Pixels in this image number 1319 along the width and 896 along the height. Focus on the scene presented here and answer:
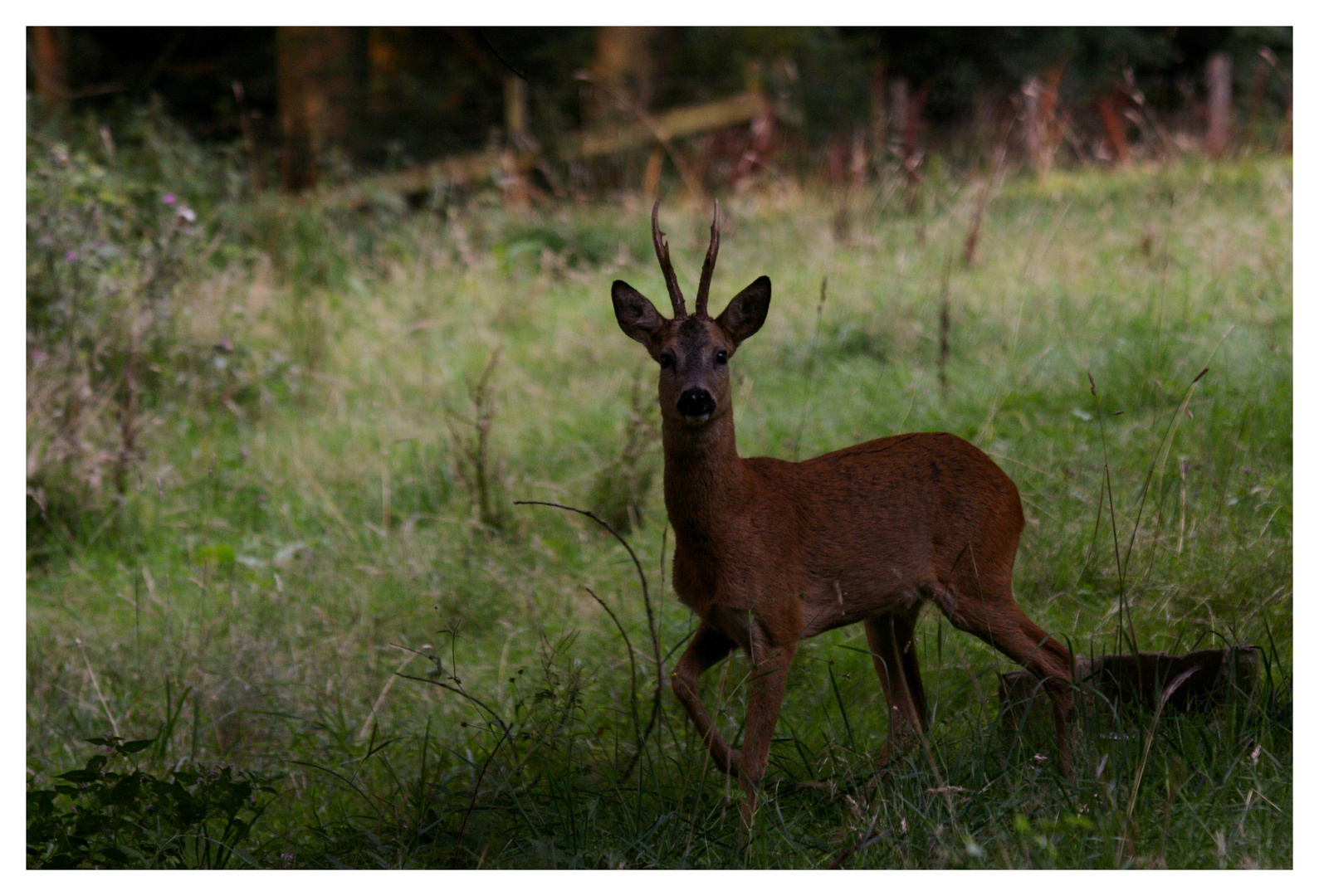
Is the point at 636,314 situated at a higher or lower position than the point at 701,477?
higher

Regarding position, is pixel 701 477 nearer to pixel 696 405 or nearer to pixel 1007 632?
pixel 696 405

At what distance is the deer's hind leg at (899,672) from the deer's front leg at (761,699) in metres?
0.41

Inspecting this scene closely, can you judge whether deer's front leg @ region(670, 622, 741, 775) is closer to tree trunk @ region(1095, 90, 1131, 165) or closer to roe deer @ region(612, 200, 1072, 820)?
roe deer @ region(612, 200, 1072, 820)

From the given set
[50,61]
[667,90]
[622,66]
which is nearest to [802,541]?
[50,61]

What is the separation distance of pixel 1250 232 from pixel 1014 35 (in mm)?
6384

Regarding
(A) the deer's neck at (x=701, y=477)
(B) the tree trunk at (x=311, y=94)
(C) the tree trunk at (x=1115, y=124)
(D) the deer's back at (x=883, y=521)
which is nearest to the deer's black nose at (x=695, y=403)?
(A) the deer's neck at (x=701, y=477)

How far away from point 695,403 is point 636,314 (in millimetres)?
415

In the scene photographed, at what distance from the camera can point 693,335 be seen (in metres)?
3.20

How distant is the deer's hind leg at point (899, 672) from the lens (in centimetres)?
364

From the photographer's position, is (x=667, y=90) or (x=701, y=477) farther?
(x=667, y=90)

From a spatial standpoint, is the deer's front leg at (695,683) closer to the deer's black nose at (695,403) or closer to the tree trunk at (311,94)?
the deer's black nose at (695,403)

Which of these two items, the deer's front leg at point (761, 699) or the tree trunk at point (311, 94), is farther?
the tree trunk at point (311, 94)

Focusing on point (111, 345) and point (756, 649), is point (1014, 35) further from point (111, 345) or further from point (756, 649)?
point (756, 649)

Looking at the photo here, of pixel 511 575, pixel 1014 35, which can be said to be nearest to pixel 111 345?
pixel 511 575
